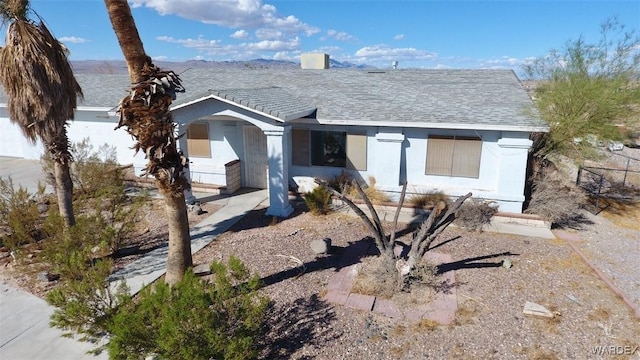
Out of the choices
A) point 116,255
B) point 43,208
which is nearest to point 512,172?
point 116,255

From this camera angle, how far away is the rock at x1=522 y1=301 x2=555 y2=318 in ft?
22.3

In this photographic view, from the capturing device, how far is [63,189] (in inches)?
360

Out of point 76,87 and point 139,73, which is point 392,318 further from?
point 76,87

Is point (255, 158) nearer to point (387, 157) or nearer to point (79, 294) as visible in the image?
point (387, 157)

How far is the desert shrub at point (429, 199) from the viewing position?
39.9 feet

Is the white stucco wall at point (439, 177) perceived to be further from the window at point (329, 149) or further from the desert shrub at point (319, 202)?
the desert shrub at point (319, 202)

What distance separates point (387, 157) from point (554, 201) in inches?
204

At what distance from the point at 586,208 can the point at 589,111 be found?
11.6 feet

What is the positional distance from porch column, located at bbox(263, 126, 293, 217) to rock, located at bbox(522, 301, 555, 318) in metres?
7.13

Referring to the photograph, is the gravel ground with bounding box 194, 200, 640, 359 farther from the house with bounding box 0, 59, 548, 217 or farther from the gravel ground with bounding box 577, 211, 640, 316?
the house with bounding box 0, 59, 548, 217

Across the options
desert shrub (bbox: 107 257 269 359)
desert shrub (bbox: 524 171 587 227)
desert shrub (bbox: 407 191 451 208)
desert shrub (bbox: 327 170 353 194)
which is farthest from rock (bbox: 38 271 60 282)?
desert shrub (bbox: 524 171 587 227)

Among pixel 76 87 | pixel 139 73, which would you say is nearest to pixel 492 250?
pixel 139 73

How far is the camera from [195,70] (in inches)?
768

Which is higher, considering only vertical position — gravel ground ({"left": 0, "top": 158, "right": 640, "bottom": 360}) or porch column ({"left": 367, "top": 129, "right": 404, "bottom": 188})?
porch column ({"left": 367, "top": 129, "right": 404, "bottom": 188})
